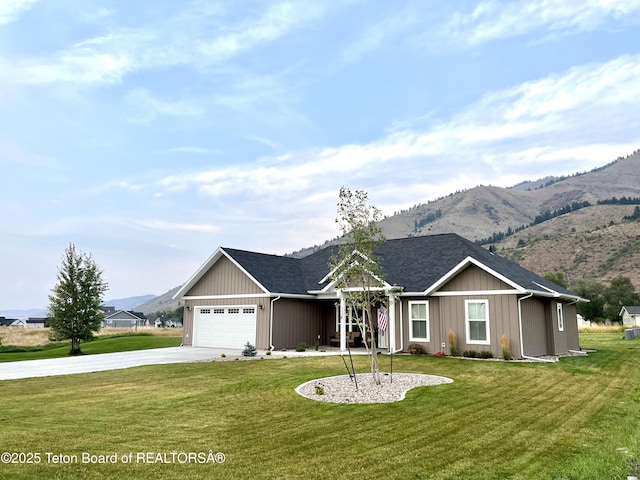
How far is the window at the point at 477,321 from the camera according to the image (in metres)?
19.1

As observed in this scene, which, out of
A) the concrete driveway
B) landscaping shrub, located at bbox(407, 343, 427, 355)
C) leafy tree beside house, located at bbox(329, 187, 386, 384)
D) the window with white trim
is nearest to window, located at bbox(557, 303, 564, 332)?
the window with white trim

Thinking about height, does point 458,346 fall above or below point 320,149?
below

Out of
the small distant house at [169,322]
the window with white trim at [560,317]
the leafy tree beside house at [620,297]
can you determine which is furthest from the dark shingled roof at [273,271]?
the small distant house at [169,322]

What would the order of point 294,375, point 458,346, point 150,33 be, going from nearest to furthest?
point 294,375 → point 458,346 → point 150,33

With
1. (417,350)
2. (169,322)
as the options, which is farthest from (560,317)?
(169,322)

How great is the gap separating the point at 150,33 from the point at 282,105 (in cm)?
804

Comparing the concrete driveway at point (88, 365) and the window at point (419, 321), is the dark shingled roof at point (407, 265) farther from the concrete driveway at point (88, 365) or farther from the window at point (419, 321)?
the concrete driveway at point (88, 365)

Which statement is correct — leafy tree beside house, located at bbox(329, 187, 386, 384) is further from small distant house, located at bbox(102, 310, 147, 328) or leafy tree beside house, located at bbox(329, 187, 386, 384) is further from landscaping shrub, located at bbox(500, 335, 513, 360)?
small distant house, located at bbox(102, 310, 147, 328)

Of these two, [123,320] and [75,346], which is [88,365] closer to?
[75,346]

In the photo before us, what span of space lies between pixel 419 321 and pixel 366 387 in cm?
952

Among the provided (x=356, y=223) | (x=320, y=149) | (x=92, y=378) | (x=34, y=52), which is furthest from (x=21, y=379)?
(x=320, y=149)

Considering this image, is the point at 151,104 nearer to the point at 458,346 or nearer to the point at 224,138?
the point at 224,138

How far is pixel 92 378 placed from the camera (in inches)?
595

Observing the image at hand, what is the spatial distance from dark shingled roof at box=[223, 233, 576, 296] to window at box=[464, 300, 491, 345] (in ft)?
5.51
